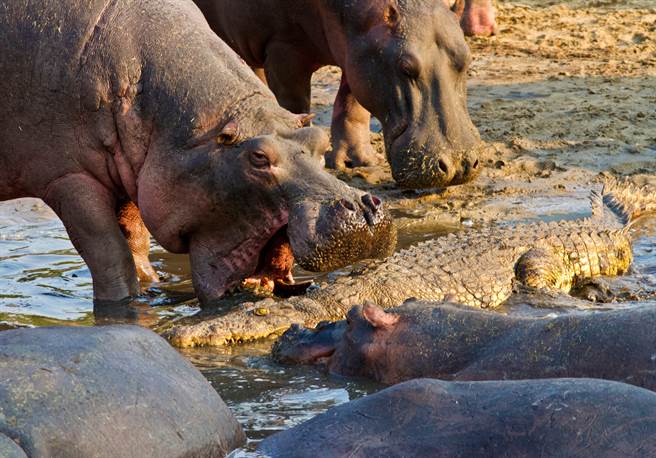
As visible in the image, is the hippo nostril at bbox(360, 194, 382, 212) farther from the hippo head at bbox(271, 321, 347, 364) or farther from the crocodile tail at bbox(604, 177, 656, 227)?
the crocodile tail at bbox(604, 177, 656, 227)

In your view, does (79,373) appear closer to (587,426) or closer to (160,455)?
(160,455)

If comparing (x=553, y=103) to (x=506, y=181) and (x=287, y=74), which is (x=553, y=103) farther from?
(x=287, y=74)

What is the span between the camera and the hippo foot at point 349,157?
9648 mm

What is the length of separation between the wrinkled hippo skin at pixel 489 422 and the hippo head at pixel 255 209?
82.0 inches

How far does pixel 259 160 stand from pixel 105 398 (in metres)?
2.38

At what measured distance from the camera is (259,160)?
6.26m

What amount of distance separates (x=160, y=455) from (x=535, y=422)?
1061 millimetres

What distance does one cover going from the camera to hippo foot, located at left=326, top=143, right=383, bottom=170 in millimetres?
9648

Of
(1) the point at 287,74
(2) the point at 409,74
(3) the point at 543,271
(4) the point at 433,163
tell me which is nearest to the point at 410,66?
(2) the point at 409,74

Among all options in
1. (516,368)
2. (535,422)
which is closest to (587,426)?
(535,422)

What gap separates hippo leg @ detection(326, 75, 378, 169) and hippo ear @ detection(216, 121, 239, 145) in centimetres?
323

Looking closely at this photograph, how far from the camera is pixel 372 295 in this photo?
21.7 feet

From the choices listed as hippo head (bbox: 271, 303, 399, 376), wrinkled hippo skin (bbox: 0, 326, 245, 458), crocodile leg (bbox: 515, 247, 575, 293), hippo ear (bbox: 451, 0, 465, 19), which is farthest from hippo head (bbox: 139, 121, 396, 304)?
hippo ear (bbox: 451, 0, 465, 19)

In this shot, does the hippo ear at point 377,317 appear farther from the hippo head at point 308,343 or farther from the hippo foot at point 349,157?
the hippo foot at point 349,157
